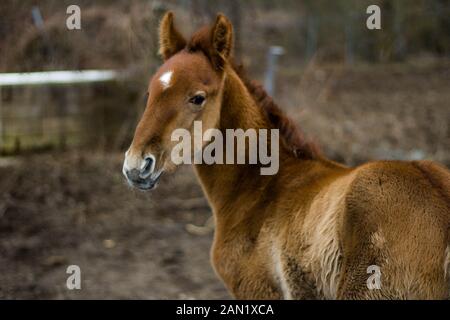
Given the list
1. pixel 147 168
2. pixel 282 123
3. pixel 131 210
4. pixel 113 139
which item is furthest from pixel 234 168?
pixel 113 139

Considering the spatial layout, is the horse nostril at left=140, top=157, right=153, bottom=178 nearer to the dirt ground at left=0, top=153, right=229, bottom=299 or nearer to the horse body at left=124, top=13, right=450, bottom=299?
the horse body at left=124, top=13, right=450, bottom=299

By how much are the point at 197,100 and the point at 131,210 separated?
4371 mm

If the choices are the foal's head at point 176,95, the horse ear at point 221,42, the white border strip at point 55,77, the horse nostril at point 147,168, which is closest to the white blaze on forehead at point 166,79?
the foal's head at point 176,95

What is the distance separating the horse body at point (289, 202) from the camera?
2.82m

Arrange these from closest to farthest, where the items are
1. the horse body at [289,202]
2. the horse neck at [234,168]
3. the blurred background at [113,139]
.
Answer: the horse body at [289,202], the horse neck at [234,168], the blurred background at [113,139]

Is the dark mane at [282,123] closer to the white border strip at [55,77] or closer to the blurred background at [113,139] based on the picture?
the blurred background at [113,139]

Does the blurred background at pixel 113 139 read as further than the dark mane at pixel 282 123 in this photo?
Yes

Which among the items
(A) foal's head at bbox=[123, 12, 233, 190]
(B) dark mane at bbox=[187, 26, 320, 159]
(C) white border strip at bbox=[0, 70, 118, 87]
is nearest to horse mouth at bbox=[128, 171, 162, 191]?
(A) foal's head at bbox=[123, 12, 233, 190]

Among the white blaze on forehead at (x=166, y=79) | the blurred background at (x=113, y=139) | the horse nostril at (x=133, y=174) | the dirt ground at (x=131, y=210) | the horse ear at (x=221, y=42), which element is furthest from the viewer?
the blurred background at (x=113, y=139)

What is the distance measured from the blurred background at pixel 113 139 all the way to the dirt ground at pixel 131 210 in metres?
0.02

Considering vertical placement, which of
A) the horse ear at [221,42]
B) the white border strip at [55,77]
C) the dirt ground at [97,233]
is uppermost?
Answer: the horse ear at [221,42]

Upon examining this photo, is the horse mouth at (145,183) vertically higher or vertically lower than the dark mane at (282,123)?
lower

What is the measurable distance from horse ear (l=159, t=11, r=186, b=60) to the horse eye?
1.81 feet

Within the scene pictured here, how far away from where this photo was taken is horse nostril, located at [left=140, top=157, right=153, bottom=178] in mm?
3154
